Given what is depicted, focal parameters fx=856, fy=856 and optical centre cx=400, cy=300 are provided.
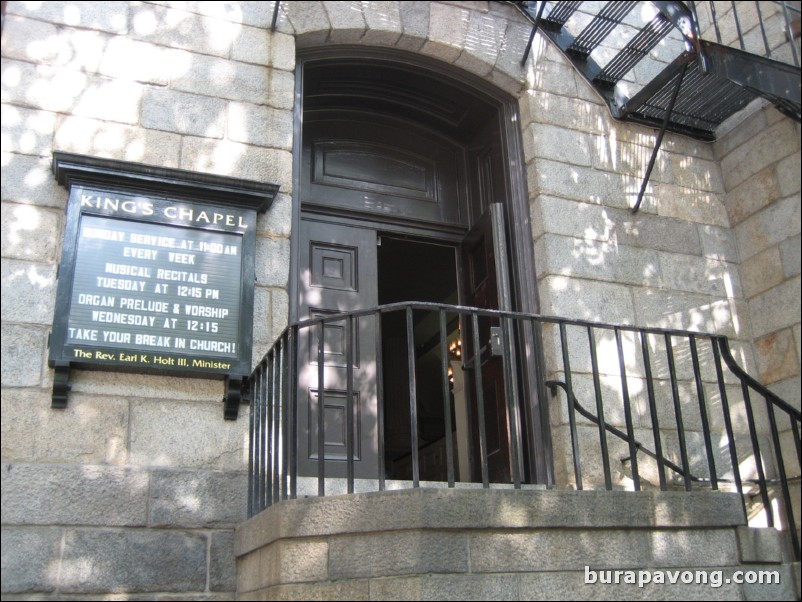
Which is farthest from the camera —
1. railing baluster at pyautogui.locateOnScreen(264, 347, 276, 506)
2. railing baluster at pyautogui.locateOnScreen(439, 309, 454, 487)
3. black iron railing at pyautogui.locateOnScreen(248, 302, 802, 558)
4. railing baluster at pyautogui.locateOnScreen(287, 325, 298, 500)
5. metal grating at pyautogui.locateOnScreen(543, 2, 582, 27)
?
metal grating at pyautogui.locateOnScreen(543, 2, 582, 27)

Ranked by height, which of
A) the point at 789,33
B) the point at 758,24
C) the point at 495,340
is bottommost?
the point at 495,340

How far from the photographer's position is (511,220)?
636cm

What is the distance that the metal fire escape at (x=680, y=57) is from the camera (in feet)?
19.2

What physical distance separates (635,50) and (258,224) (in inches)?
124

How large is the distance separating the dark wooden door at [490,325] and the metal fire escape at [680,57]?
1.28m

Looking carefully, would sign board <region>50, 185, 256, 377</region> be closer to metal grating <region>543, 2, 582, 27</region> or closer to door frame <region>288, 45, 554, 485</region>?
door frame <region>288, 45, 554, 485</region>

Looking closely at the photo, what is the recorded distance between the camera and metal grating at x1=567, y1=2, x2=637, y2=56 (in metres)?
6.33

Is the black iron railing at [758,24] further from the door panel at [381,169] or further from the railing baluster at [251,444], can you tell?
the railing baluster at [251,444]

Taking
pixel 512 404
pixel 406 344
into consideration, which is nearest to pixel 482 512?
pixel 512 404

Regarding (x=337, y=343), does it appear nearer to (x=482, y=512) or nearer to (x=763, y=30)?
(x=482, y=512)

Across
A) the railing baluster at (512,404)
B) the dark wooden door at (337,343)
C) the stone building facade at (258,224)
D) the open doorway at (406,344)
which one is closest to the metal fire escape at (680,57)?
the stone building facade at (258,224)

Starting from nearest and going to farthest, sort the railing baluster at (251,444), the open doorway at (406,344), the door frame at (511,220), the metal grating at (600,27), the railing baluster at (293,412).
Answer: the railing baluster at (293,412), the railing baluster at (251,444), the door frame at (511,220), the metal grating at (600,27), the open doorway at (406,344)

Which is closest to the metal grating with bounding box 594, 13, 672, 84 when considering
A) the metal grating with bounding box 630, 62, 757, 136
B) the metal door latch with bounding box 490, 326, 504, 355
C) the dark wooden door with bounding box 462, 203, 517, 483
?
the metal grating with bounding box 630, 62, 757, 136

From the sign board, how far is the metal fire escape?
113 inches
